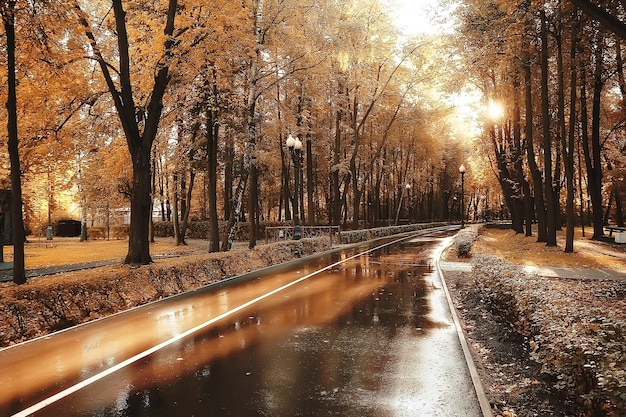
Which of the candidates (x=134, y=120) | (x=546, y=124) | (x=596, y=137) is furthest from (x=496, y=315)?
(x=596, y=137)

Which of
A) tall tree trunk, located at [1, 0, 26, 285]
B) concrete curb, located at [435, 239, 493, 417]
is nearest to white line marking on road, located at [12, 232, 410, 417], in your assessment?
tall tree trunk, located at [1, 0, 26, 285]

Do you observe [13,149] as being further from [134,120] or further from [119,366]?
[119,366]

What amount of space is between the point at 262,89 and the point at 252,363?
53.8 feet

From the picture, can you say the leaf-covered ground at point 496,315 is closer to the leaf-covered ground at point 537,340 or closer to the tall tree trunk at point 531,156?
the leaf-covered ground at point 537,340

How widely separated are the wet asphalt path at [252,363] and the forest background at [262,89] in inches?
127

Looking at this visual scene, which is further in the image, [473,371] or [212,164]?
[212,164]

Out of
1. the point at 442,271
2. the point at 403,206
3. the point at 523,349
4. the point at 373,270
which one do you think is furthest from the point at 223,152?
the point at 403,206

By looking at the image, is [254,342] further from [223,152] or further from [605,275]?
[223,152]

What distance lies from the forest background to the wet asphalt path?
3233mm

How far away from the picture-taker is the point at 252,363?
587 cm

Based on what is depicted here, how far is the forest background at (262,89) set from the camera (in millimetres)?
11688

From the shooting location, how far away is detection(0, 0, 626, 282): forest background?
1169 cm

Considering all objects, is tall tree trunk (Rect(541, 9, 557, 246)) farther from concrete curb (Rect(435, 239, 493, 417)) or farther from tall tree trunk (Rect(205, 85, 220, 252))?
tall tree trunk (Rect(205, 85, 220, 252))

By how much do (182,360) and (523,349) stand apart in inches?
200
